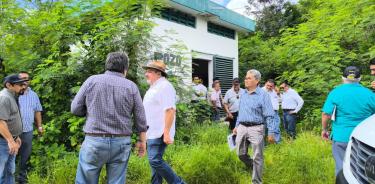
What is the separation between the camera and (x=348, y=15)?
36.8 ft

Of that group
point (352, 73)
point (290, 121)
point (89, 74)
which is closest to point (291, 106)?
point (290, 121)

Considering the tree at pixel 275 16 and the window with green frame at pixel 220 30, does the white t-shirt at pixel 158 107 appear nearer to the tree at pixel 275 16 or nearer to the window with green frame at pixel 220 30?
the window with green frame at pixel 220 30

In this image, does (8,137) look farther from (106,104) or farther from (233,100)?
(233,100)

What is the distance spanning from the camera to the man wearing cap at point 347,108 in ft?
14.6

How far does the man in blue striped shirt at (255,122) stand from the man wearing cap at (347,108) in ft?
2.75

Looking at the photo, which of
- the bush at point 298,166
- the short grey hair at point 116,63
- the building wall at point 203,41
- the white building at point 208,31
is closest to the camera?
the short grey hair at point 116,63

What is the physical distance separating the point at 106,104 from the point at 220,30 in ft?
37.0

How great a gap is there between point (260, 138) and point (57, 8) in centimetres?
485

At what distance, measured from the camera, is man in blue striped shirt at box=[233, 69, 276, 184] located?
16.8ft

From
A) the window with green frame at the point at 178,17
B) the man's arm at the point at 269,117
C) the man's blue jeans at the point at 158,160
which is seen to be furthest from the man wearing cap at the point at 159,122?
the window with green frame at the point at 178,17

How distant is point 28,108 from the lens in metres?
5.89

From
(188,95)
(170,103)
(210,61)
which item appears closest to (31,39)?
(188,95)

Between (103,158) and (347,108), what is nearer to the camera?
(103,158)

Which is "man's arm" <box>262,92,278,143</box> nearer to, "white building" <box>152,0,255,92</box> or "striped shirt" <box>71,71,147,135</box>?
"striped shirt" <box>71,71,147,135</box>
